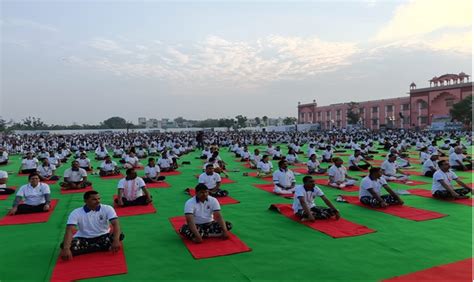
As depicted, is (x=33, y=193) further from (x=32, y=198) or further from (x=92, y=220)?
(x=92, y=220)

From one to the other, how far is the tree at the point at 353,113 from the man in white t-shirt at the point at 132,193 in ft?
165

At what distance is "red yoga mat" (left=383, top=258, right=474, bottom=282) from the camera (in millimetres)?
3623

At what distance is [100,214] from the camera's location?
14.5ft

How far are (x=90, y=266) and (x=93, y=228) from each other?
0.59 m

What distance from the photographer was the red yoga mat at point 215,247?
4.29 metres

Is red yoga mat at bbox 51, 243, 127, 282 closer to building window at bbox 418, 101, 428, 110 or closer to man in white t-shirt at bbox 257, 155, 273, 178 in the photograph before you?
man in white t-shirt at bbox 257, 155, 273, 178

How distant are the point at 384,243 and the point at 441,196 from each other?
3.26 m

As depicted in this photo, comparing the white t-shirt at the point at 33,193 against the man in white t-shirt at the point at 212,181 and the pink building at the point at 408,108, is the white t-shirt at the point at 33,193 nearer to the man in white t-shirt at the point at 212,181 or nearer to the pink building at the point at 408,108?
the man in white t-shirt at the point at 212,181

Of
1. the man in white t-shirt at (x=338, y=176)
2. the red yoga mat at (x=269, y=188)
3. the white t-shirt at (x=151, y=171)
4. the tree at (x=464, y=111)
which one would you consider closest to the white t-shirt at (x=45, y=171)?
the white t-shirt at (x=151, y=171)

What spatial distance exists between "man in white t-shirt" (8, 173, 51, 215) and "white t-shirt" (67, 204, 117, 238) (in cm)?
251

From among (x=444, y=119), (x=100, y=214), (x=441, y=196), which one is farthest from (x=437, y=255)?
(x=444, y=119)

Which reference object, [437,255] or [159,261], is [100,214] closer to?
[159,261]

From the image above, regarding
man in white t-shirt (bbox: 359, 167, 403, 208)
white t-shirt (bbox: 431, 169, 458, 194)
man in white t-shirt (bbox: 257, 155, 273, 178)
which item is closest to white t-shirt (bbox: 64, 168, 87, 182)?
man in white t-shirt (bbox: 257, 155, 273, 178)

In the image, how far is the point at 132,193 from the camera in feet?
22.2
